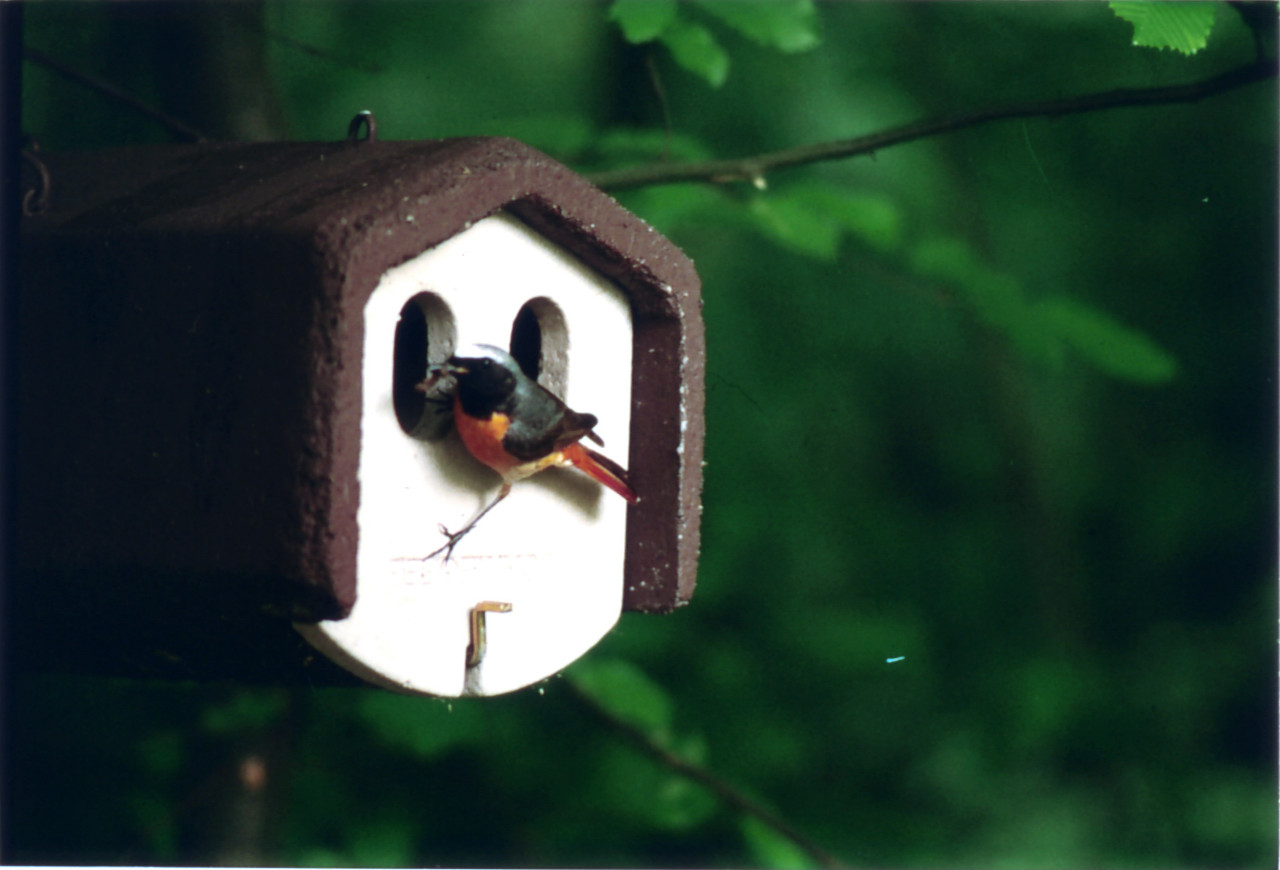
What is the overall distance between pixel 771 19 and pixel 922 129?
32 cm

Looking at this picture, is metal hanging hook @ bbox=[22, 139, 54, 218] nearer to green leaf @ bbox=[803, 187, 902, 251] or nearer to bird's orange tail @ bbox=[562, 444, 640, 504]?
bird's orange tail @ bbox=[562, 444, 640, 504]

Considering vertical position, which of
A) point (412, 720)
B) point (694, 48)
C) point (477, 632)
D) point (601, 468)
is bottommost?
point (412, 720)

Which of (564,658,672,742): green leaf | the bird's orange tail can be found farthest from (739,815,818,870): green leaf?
the bird's orange tail

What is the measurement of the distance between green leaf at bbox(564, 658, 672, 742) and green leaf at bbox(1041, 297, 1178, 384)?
3.75ft

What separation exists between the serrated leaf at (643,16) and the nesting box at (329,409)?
440mm

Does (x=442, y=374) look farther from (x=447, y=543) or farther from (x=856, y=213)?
(x=856, y=213)

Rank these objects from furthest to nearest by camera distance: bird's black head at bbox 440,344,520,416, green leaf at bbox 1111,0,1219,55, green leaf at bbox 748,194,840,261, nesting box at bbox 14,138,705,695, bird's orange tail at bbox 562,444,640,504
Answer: green leaf at bbox 748,194,840,261 → green leaf at bbox 1111,0,1219,55 → bird's orange tail at bbox 562,444,640,504 → bird's black head at bbox 440,344,520,416 → nesting box at bbox 14,138,705,695

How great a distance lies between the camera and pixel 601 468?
1.59 meters

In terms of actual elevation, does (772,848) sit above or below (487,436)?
below

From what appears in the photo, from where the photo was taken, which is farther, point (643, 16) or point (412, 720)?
point (412, 720)

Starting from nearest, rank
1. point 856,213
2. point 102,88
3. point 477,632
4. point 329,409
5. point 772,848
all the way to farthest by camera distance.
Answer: point 329,409, point 477,632, point 102,88, point 856,213, point 772,848

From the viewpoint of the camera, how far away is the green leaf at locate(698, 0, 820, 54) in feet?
6.61

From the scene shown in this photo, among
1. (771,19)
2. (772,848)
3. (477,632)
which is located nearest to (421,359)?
(477,632)

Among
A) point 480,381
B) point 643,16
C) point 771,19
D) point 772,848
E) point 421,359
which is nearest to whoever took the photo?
point 480,381
